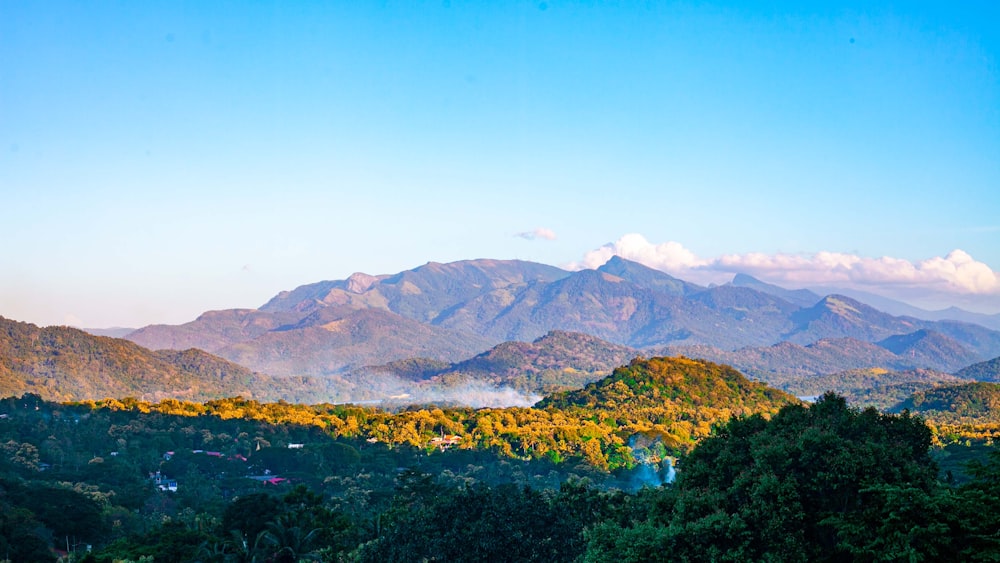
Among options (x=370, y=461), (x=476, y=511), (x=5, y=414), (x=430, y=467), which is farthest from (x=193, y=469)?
(x=476, y=511)

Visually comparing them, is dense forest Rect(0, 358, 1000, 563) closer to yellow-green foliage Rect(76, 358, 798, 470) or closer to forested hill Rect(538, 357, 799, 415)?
yellow-green foliage Rect(76, 358, 798, 470)

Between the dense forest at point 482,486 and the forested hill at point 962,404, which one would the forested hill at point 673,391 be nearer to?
the dense forest at point 482,486

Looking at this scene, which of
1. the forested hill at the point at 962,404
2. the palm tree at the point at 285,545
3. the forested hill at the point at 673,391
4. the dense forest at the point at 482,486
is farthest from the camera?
the forested hill at the point at 962,404

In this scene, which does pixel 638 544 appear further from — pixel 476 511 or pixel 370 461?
pixel 370 461

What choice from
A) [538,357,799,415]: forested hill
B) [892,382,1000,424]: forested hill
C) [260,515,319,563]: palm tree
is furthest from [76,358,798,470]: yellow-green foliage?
[260,515,319,563]: palm tree

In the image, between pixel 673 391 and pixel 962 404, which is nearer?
pixel 673 391

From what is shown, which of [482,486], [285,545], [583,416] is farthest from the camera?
[583,416]

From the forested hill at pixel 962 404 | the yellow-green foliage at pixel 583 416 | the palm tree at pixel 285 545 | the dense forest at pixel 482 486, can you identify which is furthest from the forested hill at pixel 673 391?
the palm tree at pixel 285 545

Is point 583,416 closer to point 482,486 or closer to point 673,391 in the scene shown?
point 673,391

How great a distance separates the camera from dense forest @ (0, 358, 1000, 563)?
24484 millimetres

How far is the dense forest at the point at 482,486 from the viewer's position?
2448cm

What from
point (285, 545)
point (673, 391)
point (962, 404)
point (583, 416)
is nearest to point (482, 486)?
point (285, 545)

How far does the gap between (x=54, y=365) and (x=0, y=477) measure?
16351cm

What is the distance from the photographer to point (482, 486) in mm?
38062
